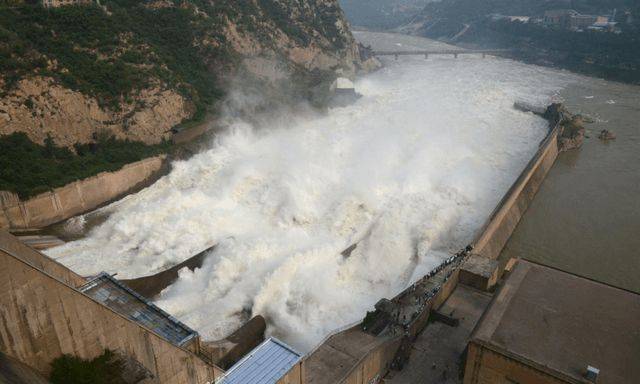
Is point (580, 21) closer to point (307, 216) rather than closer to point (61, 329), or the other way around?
point (307, 216)

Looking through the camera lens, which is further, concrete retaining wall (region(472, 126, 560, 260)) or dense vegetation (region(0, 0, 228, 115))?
dense vegetation (region(0, 0, 228, 115))

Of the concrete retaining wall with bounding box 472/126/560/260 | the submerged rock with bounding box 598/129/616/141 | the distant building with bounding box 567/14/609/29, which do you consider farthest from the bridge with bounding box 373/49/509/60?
the concrete retaining wall with bounding box 472/126/560/260

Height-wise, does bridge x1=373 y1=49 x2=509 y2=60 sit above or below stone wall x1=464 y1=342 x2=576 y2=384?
above

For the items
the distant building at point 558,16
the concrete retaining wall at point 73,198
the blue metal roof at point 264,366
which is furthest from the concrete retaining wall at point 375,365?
the distant building at point 558,16

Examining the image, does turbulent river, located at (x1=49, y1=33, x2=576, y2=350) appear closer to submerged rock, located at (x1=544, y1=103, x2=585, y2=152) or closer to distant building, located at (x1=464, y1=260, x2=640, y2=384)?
submerged rock, located at (x1=544, y1=103, x2=585, y2=152)

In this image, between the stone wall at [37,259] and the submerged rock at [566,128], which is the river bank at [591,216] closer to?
the submerged rock at [566,128]

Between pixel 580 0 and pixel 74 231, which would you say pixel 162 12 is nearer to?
pixel 74 231
